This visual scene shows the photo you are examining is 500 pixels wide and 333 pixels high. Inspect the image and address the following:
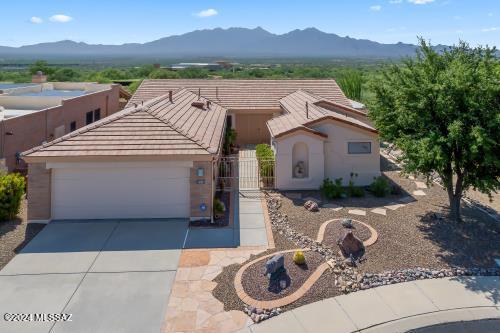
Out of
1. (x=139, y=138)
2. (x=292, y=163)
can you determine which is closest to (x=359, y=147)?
(x=292, y=163)

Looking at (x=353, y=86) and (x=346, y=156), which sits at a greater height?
(x=353, y=86)

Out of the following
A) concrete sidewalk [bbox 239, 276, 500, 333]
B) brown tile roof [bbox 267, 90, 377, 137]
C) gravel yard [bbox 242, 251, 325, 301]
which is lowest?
concrete sidewalk [bbox 239, 276, 500, 333]

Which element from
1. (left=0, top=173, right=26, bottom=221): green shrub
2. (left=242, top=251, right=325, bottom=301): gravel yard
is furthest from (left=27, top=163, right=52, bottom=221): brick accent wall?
(left=242, top=251, right=325, bottom=301): gravel yard

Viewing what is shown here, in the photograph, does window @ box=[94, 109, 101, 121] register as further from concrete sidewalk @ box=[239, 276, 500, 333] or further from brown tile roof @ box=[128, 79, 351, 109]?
concrete sidewalk @ box=[239, 276, 500, 333]

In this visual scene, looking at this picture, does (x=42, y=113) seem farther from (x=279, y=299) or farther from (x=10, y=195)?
(x=279, y=299)

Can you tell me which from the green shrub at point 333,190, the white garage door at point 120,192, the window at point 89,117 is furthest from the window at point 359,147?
the window at point 89,117

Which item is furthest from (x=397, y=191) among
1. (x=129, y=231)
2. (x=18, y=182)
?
(x=18, y=182)

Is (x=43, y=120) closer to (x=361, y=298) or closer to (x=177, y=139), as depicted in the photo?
(x=177, y=139)
